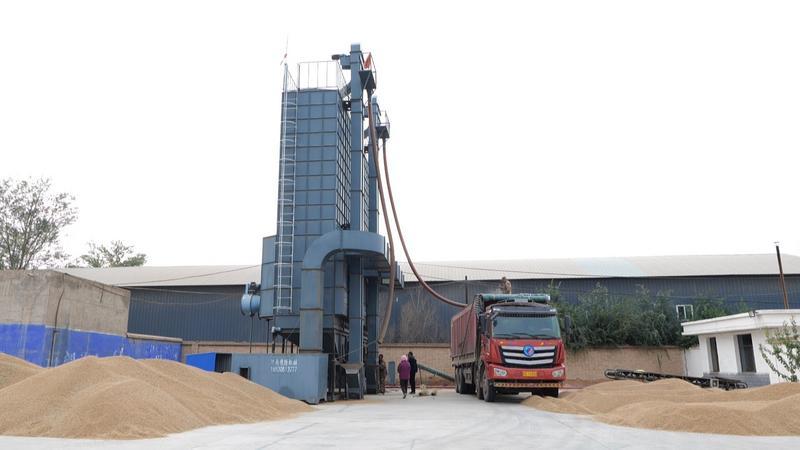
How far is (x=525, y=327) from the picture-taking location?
57.5 ft

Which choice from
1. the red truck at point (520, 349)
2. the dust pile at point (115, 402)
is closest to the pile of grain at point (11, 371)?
the dust pile at point (115, 402)

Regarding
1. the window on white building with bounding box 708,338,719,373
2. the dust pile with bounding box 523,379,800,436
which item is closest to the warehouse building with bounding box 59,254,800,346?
the window on white building with bounding box 708,338,719,373

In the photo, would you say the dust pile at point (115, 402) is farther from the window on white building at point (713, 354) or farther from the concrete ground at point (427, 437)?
the window on white building at point (713, 354)

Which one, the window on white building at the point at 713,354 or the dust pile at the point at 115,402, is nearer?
the dust pile at the point at 115,402

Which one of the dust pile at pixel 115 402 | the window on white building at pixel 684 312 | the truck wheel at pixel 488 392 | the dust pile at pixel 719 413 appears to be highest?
the window on white building at pixel 684 312

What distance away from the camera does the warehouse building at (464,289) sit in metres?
37.3

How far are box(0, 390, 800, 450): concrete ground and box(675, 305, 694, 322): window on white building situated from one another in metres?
27.5

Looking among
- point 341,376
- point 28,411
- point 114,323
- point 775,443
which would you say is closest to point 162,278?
point 114,323

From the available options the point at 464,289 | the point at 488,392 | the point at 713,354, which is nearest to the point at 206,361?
the point at 488,392

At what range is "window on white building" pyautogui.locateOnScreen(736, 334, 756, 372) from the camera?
24.7 meters

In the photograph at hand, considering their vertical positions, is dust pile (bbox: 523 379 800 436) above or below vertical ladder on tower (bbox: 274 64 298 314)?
below

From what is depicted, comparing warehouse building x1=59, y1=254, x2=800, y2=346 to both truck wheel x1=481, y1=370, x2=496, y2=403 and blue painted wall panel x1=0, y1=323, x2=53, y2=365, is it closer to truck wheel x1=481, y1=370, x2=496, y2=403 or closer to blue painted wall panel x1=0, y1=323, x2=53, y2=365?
blue painted wall panel x1=0, y1=323, x2=53, y2=365

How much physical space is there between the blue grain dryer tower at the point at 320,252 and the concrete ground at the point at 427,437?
5796 mm

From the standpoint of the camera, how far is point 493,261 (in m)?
44.6
